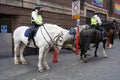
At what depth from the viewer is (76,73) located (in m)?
9.45

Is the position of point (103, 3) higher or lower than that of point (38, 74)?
higher

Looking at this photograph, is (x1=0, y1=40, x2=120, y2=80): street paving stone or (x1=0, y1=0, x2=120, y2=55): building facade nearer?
(x1=0, y1=40, x2=120, y2=80): street paving stone

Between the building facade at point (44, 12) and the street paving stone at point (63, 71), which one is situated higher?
the building facade at point (44, 12)

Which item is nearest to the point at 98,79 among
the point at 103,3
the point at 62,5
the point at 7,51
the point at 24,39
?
the point at 24,39

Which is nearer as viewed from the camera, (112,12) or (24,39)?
(24,39)

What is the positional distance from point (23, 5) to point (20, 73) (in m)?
5.48

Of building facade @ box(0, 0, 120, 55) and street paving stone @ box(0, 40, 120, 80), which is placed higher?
building facade @ box(0, 0, 120, 55)

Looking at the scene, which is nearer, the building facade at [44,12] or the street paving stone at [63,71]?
the street paving stone at [63,71]

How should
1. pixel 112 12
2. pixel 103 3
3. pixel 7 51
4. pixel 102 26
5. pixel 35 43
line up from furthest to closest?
pixel 112 12
pixel 103 3
pixel 102 26
pixel 7 51
pixel 35 43

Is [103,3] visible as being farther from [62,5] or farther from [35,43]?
[35,43]

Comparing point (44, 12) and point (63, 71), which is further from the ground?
point (44, 12)

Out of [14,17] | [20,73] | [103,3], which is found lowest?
[20,73]

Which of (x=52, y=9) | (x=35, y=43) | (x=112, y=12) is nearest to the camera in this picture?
(x=35, y=43)

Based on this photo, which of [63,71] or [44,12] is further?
[44,12]
